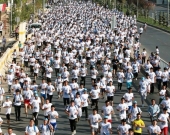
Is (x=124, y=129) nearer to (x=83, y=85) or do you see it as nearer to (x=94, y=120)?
(x=94, y=120)

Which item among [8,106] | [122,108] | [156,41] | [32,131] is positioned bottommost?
[156,41]

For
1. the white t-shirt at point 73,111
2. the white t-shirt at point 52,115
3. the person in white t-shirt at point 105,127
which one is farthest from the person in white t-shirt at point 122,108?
the person in white t-shirt at point 105,127

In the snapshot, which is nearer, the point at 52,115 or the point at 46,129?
the point at 46,129

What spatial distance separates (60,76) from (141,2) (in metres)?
75.4

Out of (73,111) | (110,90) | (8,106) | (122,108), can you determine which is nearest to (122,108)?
(122,108)

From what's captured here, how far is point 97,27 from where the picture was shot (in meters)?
52.3

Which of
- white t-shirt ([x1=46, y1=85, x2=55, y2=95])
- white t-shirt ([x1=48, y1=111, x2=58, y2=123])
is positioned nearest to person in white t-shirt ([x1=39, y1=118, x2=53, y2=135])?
white t-shirt ([x1=48, y1=111, x2=58, y2=123])

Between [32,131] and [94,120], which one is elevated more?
[32,131]

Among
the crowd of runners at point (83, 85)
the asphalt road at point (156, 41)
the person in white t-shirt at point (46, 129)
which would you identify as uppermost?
the person in white t-shirt at point (46, 129)

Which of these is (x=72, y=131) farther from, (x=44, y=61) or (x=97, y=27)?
(x=97, y=27)

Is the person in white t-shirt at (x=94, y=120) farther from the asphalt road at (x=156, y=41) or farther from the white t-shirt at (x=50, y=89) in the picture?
the asphalt road at (x=156, y=41)

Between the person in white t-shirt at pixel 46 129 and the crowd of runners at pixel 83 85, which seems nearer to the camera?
the person in white t-shirt at pixel 46 129

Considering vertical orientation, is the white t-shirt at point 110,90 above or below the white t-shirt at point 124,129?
below

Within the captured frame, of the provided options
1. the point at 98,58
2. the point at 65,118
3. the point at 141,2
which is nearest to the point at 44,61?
the point at 98,58
